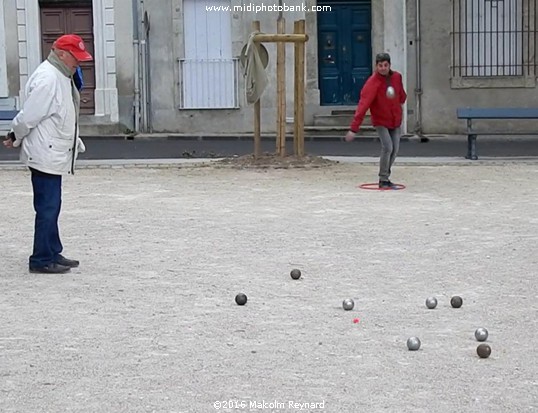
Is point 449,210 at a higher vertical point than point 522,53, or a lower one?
lower

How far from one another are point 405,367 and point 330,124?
18.5 metres

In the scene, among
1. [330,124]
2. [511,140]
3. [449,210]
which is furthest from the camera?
[330,124]

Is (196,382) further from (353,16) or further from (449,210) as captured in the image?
(353,16)

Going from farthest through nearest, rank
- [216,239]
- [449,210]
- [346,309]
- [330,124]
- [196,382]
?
[330,124] → [449,210] → [216,239] → [346,309] → [196,382]

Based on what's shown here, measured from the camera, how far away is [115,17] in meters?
25.4

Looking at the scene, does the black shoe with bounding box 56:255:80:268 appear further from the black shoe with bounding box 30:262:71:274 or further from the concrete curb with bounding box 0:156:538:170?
the concrete curb with bounding box 0:156:538:170

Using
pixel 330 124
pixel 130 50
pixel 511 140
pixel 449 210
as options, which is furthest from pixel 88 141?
pixel 449 210

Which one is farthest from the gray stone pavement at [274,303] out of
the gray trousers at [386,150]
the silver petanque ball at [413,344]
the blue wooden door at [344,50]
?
the blue wooden door at [344,50]

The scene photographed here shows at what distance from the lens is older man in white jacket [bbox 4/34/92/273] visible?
940 cm

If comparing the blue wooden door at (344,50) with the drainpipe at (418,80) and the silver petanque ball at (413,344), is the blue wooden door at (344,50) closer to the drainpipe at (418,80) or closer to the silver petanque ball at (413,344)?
the drainpipe at (418,80)

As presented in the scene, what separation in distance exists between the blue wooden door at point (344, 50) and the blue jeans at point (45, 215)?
1650 centimetres

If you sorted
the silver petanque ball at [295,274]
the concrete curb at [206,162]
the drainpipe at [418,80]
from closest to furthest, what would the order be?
the silver petanque ball at [295,274] < the concrete curb at [206,162] < the drainpipe at [418,80]

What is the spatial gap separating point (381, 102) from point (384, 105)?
5 cm

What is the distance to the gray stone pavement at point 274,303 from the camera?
20.1 feet
